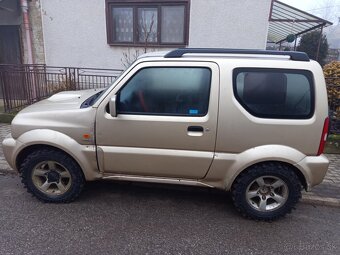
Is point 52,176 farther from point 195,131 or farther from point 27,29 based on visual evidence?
point 27,29

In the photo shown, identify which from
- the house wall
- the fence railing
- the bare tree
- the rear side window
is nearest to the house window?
the bare tree

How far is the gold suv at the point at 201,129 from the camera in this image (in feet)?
8.98

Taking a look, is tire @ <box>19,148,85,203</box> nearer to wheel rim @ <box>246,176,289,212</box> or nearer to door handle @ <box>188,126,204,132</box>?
door handle @ <box>188,126,204,132</box>

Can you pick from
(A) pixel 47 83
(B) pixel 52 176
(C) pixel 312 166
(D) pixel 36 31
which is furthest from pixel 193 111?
(D) pixel 36 31

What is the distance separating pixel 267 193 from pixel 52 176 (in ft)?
8.28

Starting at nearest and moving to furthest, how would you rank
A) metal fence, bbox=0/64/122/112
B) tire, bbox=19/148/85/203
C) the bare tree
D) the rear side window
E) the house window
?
the rear side window
tire, bbox=19/148/85/203
metal fence, bbox=0/64/122/112
the house window
the bare tree

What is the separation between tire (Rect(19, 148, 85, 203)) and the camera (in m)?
3.08

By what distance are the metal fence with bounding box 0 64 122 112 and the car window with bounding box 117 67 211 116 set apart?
484 cm

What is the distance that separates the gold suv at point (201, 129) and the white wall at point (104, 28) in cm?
502

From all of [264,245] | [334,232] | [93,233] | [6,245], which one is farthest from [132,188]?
[334,232]

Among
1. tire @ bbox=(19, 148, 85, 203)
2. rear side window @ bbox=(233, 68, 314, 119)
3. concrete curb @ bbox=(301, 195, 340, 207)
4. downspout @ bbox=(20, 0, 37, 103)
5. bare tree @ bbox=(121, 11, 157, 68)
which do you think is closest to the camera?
rear side window @ bbox=(233, 68, 314, 119)

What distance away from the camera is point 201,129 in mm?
2797

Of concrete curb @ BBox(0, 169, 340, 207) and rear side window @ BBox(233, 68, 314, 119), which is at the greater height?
rear side window @ BBox(233, 68, 314, 119)

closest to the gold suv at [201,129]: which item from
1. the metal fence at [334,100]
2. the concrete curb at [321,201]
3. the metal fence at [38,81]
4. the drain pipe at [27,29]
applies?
the concrete curb at [321,201]
